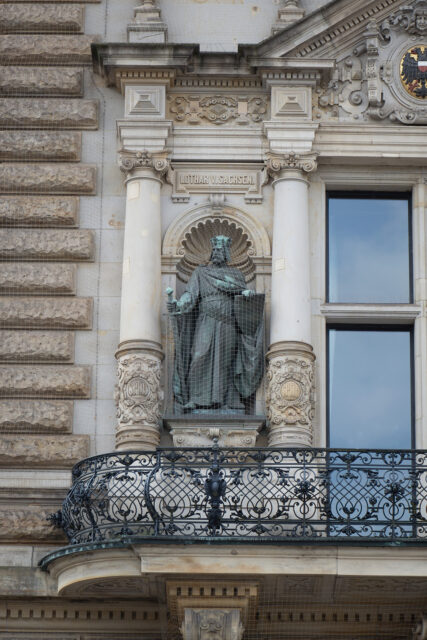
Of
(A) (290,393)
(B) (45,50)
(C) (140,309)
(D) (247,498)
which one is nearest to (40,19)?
(B) (45,50)

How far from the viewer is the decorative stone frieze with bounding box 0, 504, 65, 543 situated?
17188 mm

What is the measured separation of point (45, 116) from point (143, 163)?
124 cm

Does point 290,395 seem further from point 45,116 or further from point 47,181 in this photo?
point 45,116

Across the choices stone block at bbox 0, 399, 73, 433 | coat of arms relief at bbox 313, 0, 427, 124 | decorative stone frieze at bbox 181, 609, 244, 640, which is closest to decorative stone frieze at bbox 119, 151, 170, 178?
coat of arms relief at bbox 313, 0, 427, 124

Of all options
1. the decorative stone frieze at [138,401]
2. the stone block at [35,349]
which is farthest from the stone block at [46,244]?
the decorative stone frieze at [138,401]

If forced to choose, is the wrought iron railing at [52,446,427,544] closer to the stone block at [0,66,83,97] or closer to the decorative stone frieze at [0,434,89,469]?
the decorative stone frieze at [0,434,89,469]

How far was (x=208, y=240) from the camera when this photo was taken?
18.5 metres

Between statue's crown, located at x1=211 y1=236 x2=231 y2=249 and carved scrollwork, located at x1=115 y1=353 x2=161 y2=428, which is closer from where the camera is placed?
carved scrollwork, located at x1=115 y1=353 x2=161 y2=428

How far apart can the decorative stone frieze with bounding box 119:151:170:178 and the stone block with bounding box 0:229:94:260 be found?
0.77m

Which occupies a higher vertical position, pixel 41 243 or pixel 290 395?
pixel 41 243

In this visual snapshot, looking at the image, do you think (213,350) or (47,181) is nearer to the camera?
(213,350)

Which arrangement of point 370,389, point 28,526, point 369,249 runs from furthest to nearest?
point 369,249 → point 370,389 → point 28,526

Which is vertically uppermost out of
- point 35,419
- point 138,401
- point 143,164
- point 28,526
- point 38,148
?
point 38,148

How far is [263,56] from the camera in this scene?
18.5 metres
